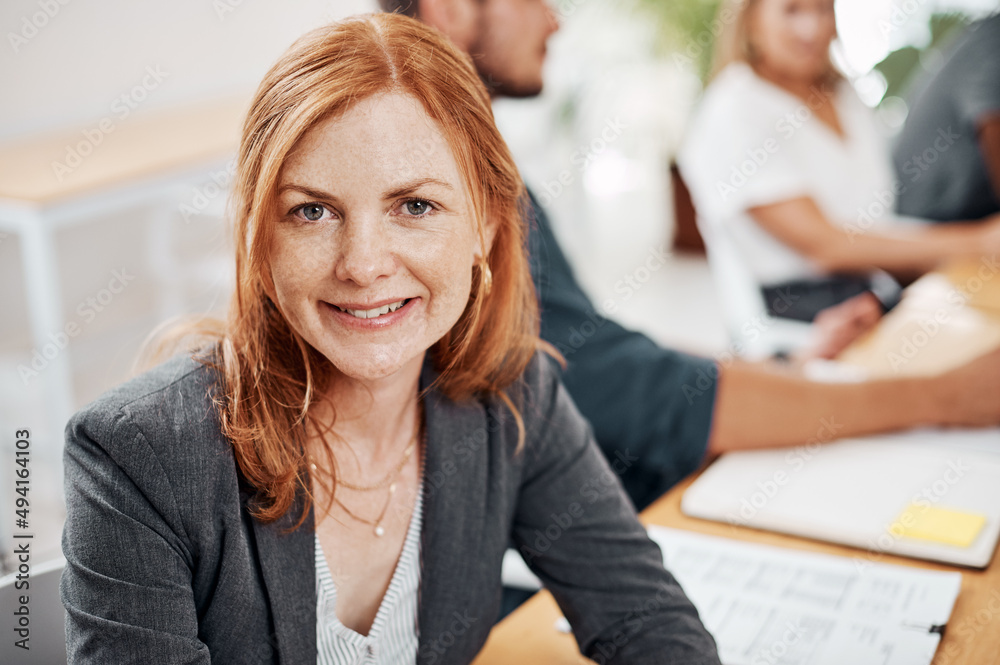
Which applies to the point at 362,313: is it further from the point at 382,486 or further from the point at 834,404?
the point at 834,404

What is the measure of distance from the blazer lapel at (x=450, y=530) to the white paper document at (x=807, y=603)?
282 mm

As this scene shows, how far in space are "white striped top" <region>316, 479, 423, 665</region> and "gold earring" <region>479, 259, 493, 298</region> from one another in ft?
0.74

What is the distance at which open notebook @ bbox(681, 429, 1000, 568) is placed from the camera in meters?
1.17

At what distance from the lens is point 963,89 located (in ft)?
8.87

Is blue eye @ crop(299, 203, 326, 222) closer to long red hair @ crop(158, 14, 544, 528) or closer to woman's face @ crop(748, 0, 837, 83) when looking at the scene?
long red hair @ crop(158, 14, 544, 528)

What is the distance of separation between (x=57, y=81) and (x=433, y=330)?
2004 millimetres

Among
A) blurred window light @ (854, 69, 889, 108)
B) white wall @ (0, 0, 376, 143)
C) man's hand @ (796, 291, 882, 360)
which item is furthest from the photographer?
blurred window light @ (854, 69, 889, 108)

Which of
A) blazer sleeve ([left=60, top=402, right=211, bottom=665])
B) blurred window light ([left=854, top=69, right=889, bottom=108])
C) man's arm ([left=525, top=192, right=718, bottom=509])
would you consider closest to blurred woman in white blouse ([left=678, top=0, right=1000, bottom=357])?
man's arm ([left=525, top=192, right=718, bottom=509])

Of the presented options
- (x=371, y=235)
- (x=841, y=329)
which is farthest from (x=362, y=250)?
(x=841, y=329)

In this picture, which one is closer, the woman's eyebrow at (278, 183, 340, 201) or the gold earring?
the woman's eyebrow at (278, 183, 340, 201)

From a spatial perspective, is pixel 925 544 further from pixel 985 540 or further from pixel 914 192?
pixel 914 192

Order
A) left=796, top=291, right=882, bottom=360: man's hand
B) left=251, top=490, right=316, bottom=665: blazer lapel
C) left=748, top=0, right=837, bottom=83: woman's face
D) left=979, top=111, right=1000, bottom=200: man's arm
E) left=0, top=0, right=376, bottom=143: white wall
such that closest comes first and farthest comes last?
1. left=251, top=490, right=316, bottom=665: blazer lapel
2. left=796, top=291, right=882, bottom=360: man's hand
3. left=0, top=0, right=376, bottom=143: white wall
4. left=748, top=0, right=837, bottom=83: woman's face
5. left=979, top=111, right=1000, bottom=200: man's arm

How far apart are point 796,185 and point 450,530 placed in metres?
1.71

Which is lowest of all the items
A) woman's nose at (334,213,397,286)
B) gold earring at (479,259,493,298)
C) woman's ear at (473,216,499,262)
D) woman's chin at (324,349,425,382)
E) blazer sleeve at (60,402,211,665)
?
blazer sleeve at (60,402,211,665)
